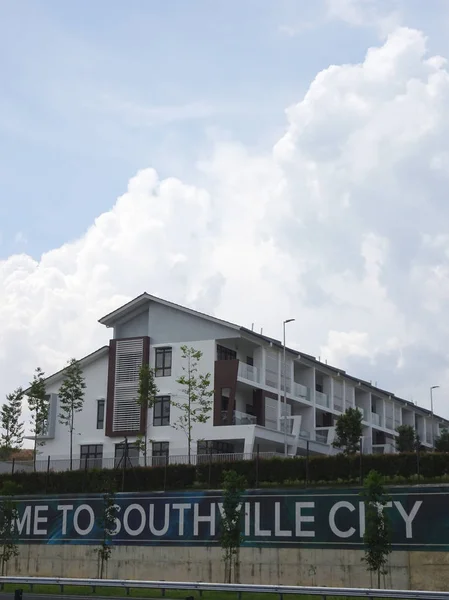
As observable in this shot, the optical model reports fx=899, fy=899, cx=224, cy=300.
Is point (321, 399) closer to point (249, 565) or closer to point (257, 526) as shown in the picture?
point (257, 526)

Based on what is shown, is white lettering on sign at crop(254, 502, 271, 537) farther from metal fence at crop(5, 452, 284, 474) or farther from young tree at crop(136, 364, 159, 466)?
young tree at crop(136, 364, 159, 466)

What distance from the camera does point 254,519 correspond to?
39.1 metres

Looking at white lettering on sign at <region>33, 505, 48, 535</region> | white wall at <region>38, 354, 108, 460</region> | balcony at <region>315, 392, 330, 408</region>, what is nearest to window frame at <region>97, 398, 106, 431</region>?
white wall at <region>38, 354, 108, 460</region>

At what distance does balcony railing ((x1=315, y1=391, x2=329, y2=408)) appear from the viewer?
7223 cm

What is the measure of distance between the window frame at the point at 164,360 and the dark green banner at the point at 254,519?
61.2 feet

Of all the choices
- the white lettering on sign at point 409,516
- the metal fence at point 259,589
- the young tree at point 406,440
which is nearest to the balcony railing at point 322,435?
the young tree at point 406,440

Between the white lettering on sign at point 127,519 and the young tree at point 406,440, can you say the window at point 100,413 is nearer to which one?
the white lettering on sign at point 127,519

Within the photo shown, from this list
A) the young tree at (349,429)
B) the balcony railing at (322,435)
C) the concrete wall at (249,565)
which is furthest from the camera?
the balcony railing at (322,435)

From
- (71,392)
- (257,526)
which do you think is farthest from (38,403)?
(257,526)

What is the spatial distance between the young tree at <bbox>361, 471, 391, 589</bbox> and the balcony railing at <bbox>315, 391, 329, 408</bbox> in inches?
1473

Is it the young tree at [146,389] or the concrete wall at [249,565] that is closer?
the concrete wall at [249,565]

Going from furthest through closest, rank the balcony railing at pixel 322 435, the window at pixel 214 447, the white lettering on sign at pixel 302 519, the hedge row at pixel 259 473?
1. the balcony railing at pixel 322 435
2. the window at pixel 214 447
3. the hedge row at pixel 259 473
4. the white lettering on sign at pixel 302 519

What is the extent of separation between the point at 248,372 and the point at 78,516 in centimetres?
2202

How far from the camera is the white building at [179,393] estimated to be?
201ft
